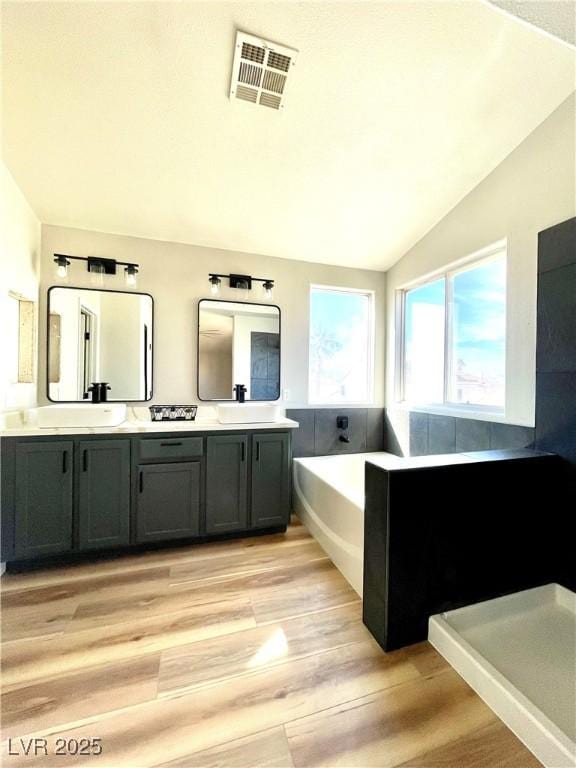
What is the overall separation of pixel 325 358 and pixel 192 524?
1.90 m

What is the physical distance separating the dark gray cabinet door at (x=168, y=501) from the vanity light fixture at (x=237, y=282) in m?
1.50

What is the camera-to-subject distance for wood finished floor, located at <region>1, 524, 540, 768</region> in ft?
3.26

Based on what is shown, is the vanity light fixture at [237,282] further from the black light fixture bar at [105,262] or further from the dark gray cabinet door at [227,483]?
the dark gray cabinet door at [227,483]

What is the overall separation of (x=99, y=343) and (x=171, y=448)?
1.07m

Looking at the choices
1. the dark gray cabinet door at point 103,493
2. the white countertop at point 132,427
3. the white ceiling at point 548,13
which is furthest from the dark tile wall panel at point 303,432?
the white ceiling at point 548,13

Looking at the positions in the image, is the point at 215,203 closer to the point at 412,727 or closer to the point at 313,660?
the point at 313,660

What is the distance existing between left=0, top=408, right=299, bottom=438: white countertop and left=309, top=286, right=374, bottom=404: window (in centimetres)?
81

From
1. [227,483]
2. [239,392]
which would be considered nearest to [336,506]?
[227,483]

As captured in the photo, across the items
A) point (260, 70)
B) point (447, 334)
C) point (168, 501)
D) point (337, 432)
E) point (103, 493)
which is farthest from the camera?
point (337, 432)

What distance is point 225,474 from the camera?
7.48 feet

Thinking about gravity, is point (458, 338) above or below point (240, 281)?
below

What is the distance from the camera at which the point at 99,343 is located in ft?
8.05

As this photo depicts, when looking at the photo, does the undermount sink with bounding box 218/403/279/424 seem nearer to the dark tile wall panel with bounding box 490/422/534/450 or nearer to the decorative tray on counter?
the decorative tray on counter

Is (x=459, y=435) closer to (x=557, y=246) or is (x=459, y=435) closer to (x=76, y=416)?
(x=557, y=246)
